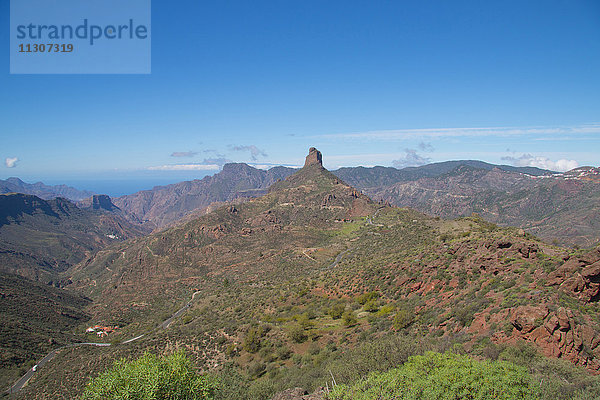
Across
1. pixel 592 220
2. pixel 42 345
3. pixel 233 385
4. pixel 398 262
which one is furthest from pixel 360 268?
pixel 592 220

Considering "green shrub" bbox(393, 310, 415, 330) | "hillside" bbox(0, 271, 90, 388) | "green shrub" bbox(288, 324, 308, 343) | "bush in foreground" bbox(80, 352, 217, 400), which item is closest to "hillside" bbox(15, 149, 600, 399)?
"green shrub" bbox(393, 310, 415, 330)

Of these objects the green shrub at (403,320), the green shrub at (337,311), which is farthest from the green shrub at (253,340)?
the green shrub at (403,320)

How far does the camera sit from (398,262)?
4575 cm

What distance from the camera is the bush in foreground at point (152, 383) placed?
663 inches

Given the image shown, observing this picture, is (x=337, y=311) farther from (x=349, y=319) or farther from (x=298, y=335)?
(x=298, y=335)

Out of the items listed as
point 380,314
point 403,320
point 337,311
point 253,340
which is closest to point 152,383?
point 253,340

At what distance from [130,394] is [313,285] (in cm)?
3713

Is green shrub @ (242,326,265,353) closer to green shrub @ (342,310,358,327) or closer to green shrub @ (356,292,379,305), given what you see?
green shrub @ (342,310,358,327)

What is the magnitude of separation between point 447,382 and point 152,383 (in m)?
16.0

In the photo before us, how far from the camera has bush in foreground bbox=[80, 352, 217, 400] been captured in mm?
16844

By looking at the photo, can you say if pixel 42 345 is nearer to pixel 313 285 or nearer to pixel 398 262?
pixel 313 285

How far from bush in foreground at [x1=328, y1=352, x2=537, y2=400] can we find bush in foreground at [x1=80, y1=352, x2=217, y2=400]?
874 centimetres

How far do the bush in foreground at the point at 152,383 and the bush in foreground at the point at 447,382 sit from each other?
8.74 m

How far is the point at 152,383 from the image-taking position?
16.9 meters
